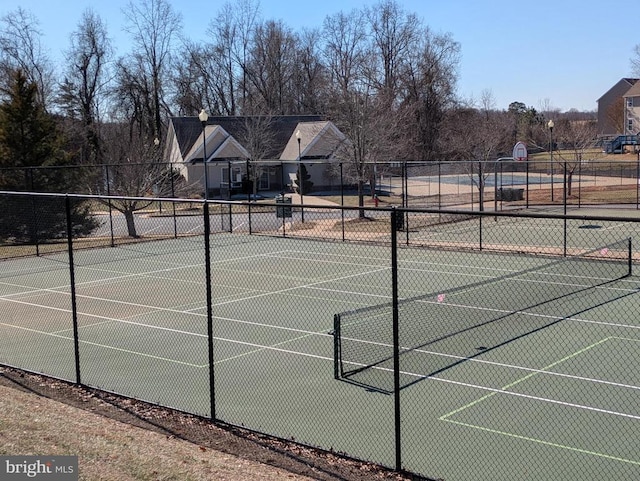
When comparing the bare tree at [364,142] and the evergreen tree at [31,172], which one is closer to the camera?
the evergreen tree at [31,172]

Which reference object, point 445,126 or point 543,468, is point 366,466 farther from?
point 445,126

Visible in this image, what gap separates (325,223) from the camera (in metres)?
34.2

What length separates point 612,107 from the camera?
101 metres

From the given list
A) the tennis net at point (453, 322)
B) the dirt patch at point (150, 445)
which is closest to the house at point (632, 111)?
the tennis net at point (453, 322)

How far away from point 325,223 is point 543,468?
86.7ft

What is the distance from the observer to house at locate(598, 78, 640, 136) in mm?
100000

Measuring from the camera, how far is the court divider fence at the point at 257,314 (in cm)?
902

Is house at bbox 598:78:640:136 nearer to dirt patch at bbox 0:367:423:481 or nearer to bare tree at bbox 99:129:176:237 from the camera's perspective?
bare tree at bbox 99:129:176:237

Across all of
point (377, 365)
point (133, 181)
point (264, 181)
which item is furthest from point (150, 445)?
point (264, 181)

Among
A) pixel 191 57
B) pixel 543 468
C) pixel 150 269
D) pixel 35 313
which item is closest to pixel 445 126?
pixel 191 57

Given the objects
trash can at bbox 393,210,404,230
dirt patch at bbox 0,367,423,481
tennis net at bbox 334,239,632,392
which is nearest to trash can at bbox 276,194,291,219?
trash can at bbox 393,210,404,230

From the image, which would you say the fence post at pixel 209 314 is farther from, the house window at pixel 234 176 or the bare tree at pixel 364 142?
the house window at pixel 234 176

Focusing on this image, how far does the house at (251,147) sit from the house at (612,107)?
5512 cm

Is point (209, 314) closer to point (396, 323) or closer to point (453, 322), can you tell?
point (396, 323)
